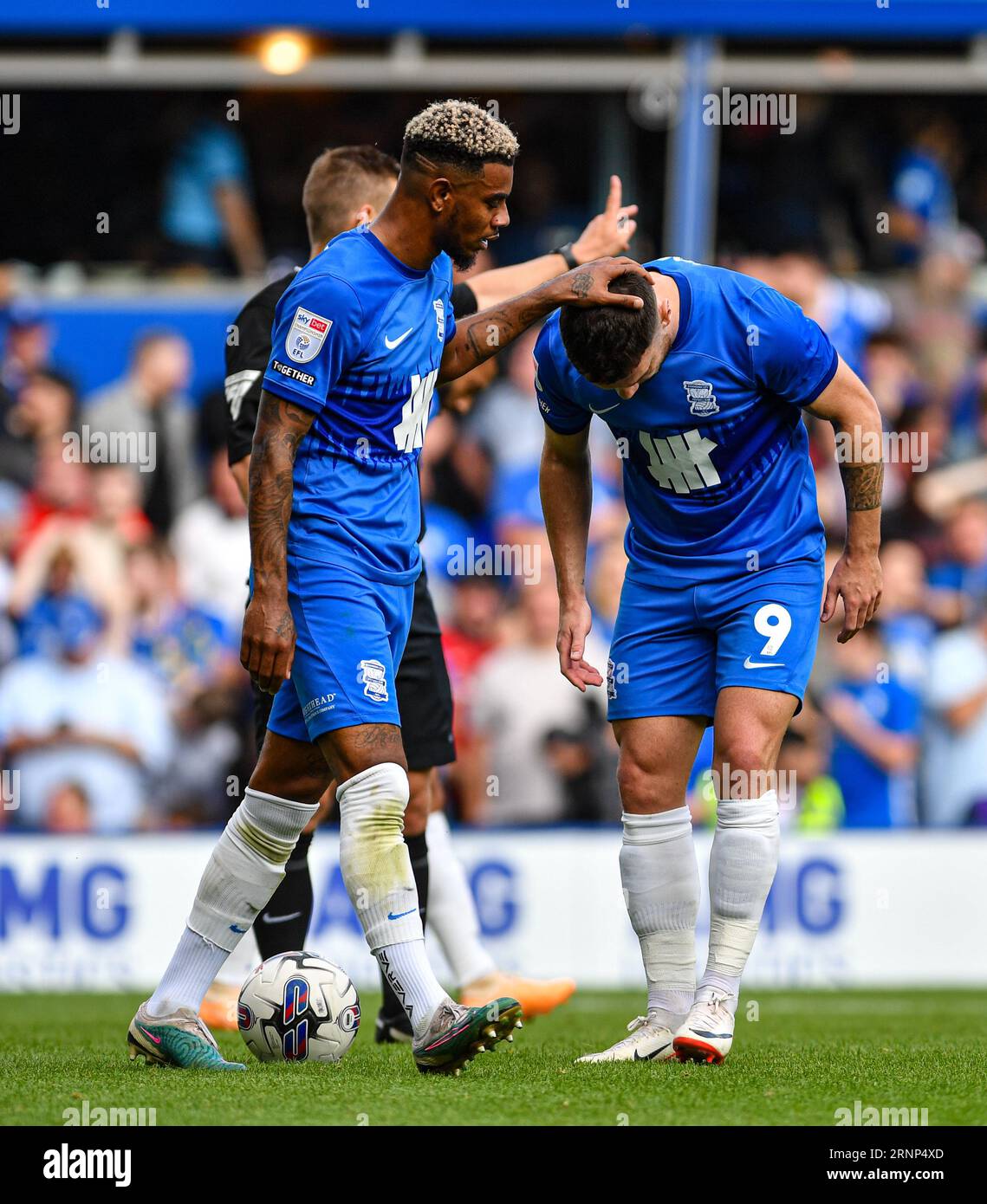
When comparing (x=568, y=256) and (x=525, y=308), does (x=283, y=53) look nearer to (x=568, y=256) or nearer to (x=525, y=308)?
(x=568, y=256)

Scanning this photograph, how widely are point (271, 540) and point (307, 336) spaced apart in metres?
0.54

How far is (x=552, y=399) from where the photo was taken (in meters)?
5.58

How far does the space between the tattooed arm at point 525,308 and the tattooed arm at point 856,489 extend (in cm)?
69

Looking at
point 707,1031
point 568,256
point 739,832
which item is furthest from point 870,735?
point 707,1031

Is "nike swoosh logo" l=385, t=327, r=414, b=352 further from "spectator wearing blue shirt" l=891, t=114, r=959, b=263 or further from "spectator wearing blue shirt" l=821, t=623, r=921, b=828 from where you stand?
"spectator wearing blue shirt" l=891, t=114, r=959, b=263

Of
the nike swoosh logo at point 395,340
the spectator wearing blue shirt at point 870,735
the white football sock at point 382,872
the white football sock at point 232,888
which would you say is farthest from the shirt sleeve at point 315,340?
the spectator wearing blue shirt at point 870,735

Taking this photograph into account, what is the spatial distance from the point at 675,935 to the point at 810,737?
550cm

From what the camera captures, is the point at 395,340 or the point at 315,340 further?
the point at 395,340

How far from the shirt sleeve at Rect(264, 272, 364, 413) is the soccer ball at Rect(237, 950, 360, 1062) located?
68.0 inches

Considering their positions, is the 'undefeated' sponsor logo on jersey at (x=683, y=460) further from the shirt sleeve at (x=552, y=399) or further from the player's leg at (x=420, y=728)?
the player's leg at (x=420, y=728)

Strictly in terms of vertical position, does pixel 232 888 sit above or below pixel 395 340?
below

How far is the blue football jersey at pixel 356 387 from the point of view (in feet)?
16.0

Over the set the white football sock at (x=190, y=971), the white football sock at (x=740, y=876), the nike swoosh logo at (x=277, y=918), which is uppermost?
the white football sock at (x=740, y=876)

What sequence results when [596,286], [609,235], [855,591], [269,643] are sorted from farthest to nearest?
[609,235] < [855,591] < [596,286] < [269,643]
